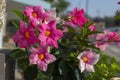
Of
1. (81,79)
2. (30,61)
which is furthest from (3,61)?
(81,79)

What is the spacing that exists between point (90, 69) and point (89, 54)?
0.30ft

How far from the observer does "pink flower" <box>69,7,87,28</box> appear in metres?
2.74

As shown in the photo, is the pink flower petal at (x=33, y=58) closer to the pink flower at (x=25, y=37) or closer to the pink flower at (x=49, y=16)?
the pink flower at (x=25, y=37)

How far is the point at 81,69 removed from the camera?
2.45 m

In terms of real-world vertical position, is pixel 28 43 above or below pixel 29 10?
below

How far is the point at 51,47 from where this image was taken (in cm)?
248

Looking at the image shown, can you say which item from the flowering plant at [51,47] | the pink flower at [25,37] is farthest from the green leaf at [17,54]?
the pink flower at [25,37]

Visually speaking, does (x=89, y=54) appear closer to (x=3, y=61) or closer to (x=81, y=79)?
(x=81, y=79)

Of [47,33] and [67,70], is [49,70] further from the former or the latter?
[47,33]

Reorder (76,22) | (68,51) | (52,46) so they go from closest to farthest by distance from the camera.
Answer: (52,46) < (68,51) < (76,22)

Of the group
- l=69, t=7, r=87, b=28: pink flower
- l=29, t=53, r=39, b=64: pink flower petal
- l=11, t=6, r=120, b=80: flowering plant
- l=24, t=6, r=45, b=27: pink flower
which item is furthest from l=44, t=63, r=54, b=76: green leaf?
l=69, t=7, r=87, b=28: pink flower

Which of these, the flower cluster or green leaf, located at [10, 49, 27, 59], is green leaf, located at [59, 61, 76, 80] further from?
green leaf, located at [10, 49, 27, 59]

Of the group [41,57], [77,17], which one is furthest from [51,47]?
[77,17]

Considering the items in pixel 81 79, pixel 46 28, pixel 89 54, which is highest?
pixel 46 28
